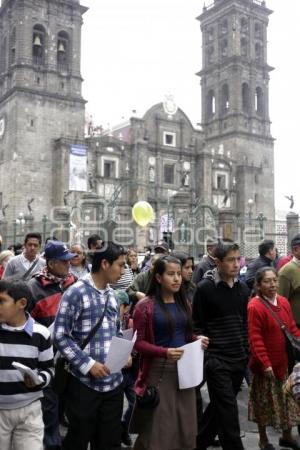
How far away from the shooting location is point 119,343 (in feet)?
11.3

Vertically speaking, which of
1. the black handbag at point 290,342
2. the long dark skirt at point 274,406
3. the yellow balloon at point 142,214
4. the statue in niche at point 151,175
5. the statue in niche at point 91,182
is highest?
the statue in niche at point 151,175

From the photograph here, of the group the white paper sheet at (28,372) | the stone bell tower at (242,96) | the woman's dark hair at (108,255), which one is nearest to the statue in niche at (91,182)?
the stone bell tower at (242,96)

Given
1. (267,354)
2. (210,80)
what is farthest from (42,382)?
(210,80)

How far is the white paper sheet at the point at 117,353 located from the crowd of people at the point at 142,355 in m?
0.07

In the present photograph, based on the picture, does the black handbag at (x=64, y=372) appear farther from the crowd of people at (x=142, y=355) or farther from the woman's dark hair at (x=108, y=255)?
the woman's dark hair at (x=108, y=255)

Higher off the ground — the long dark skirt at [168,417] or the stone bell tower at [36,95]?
the stone bell tower at [36,95]

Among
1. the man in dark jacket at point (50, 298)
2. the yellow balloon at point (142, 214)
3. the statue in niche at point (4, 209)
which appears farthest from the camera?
the statue in niche at point (4, 209)

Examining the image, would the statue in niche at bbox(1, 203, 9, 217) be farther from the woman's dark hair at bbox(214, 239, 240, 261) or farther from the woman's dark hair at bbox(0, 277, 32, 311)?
the woman's dark hair at bbox(0, 277, 32, 311)

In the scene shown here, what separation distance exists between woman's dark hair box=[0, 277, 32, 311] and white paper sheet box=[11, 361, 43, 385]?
419 mm

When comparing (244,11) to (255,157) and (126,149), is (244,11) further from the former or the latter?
(126,149)

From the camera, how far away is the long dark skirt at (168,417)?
3697 mm

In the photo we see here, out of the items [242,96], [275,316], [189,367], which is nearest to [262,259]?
[275,316]

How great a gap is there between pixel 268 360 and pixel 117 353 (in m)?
1.77

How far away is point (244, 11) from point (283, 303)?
46.6m
